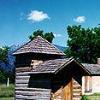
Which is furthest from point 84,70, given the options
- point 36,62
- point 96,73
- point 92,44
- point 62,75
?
point 92,44

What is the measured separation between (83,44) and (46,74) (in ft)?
160

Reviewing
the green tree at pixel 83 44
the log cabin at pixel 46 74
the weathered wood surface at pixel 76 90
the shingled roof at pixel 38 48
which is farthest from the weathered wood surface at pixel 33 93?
the green tree at pixel 83 44

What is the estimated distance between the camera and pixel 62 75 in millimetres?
25656

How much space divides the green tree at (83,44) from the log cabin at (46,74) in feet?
146

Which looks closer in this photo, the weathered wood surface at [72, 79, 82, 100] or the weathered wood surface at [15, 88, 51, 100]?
the weathered wood surface at [15, 88, 51, 100]

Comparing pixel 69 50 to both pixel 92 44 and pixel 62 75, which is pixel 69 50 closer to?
pixel 92 44

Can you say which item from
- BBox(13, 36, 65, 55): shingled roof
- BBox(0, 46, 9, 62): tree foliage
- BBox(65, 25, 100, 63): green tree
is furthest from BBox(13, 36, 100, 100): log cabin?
BBox(0, 46, 9, 62): tree foliage

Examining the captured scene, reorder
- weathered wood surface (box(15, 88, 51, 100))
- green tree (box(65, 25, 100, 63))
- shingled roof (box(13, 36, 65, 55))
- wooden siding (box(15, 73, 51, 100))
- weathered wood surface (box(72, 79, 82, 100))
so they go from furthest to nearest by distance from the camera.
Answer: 1. green tree (box(65, 25, 100, 63))
2. shingled roof (box(13, 36, 65, 55))
3. weathered wood surface (box(72, 79, 82, 100))
4. wooden siding (box(15, 73, 51, 100))
5. weathered wood surface (box(15, 88, 51, 100))

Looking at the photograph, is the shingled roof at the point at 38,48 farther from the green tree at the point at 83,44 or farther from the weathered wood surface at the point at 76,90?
the green tree at the point at 83,44

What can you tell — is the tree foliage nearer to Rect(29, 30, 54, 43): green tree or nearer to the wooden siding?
Rect(29, 30, 54, 43): green tree

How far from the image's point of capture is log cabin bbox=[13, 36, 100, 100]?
2496 centimetres

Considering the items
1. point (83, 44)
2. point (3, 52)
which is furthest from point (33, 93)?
point (3, 52)

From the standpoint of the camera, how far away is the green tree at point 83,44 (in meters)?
72.6

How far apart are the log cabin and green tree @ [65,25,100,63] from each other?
1749 inches
